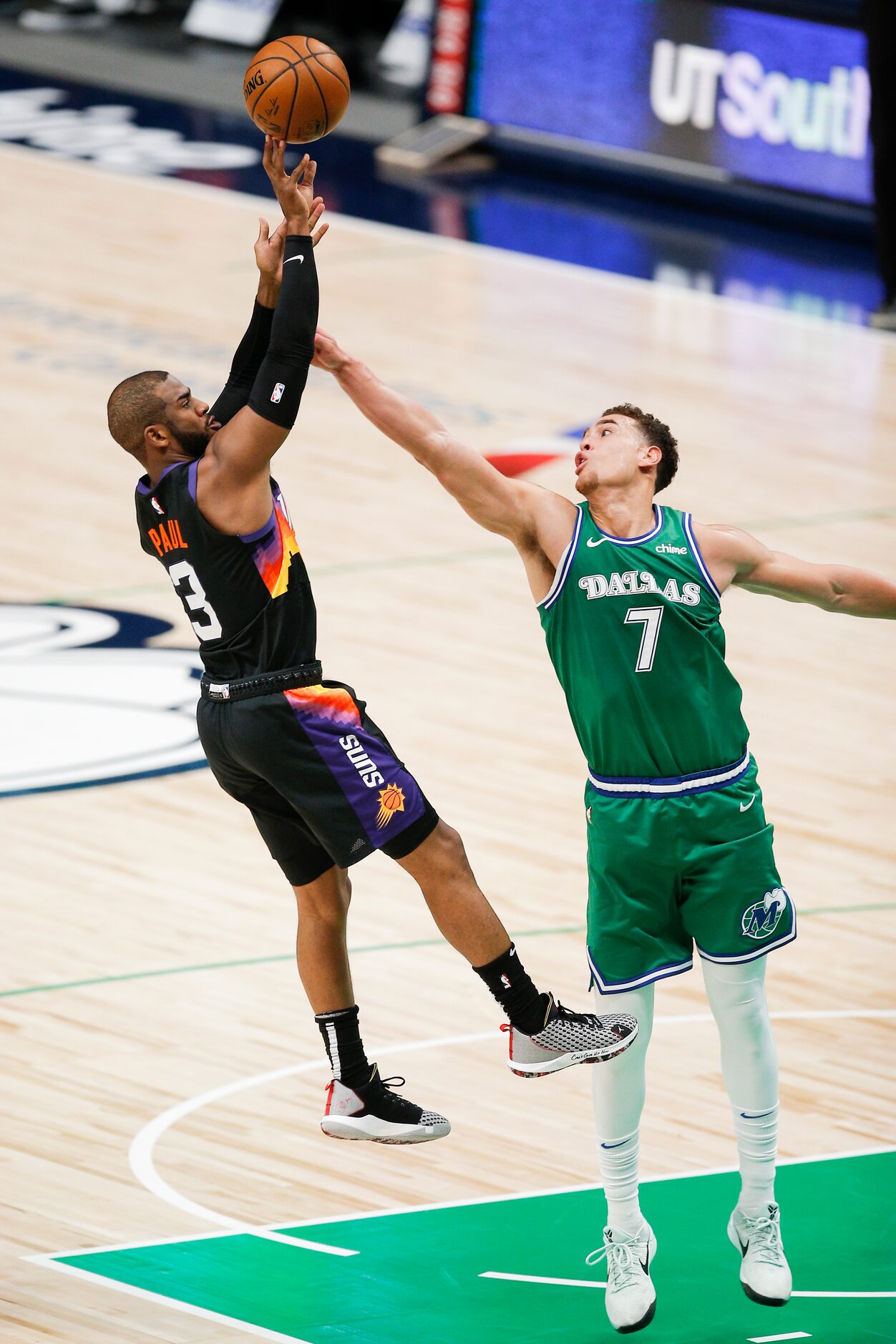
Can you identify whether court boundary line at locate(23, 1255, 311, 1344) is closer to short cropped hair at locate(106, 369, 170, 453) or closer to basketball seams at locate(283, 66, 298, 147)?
short cropped hair at locate(106, 369, 170, 453)

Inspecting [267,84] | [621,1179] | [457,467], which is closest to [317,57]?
[267,84]

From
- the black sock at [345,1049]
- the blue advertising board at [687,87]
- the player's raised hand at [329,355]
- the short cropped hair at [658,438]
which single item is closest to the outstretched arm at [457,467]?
the player's raised hand at [329,355]

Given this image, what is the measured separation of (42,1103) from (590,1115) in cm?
163

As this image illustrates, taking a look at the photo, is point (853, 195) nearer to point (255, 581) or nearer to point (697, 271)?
point (697, 271)

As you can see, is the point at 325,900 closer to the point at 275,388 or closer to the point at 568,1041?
the point at 568,1041

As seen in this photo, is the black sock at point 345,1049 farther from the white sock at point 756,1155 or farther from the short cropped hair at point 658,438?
the short cropped hair at point 658,438

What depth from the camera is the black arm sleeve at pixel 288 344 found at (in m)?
5.38

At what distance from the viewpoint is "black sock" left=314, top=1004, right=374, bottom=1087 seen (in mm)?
5945

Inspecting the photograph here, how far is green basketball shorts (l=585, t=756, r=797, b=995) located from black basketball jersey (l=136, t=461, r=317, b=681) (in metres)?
0.90

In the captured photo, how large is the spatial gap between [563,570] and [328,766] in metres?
0.77

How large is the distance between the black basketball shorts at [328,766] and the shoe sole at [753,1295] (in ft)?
4.11

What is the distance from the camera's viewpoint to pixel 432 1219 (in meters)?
6.19

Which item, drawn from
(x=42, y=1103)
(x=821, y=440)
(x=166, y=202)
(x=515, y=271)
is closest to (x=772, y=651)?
(x=821, y=440)

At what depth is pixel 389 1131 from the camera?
19.4 feet
